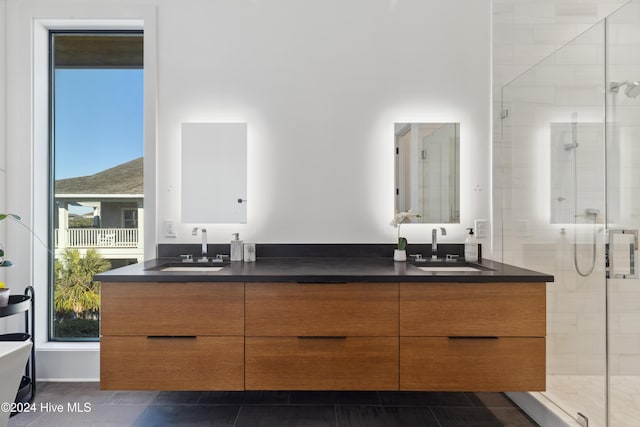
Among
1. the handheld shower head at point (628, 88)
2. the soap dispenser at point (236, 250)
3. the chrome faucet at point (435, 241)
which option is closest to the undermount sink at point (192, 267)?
the soap dispenser at point (236, 250)

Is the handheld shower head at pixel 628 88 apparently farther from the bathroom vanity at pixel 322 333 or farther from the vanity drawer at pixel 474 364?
the vanity drawer at pixel 474 364

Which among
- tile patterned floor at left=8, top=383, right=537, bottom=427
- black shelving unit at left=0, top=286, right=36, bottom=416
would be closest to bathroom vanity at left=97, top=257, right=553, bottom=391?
tile patterned floor at left=8, top=383, right=537, bottom=427

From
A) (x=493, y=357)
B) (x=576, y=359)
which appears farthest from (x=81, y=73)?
(x=576, y=359)

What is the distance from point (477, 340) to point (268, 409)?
1.22m

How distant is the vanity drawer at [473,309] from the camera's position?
1736mm

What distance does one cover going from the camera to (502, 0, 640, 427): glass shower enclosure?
65.6 inches

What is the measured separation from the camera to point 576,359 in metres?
1.90

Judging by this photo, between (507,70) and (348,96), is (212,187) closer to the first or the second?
(348,96)

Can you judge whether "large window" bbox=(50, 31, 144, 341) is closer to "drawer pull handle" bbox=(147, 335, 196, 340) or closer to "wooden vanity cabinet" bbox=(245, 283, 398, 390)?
"drawer pull handle" bbox=(147, 335, 196, 340)

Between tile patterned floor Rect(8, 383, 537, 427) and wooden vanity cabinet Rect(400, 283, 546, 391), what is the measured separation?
1.35 ft

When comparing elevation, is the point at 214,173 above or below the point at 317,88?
below

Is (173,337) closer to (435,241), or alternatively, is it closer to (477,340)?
(477,340)

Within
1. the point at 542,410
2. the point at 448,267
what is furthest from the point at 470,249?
the point at 542,410

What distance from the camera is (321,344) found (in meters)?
1.74
